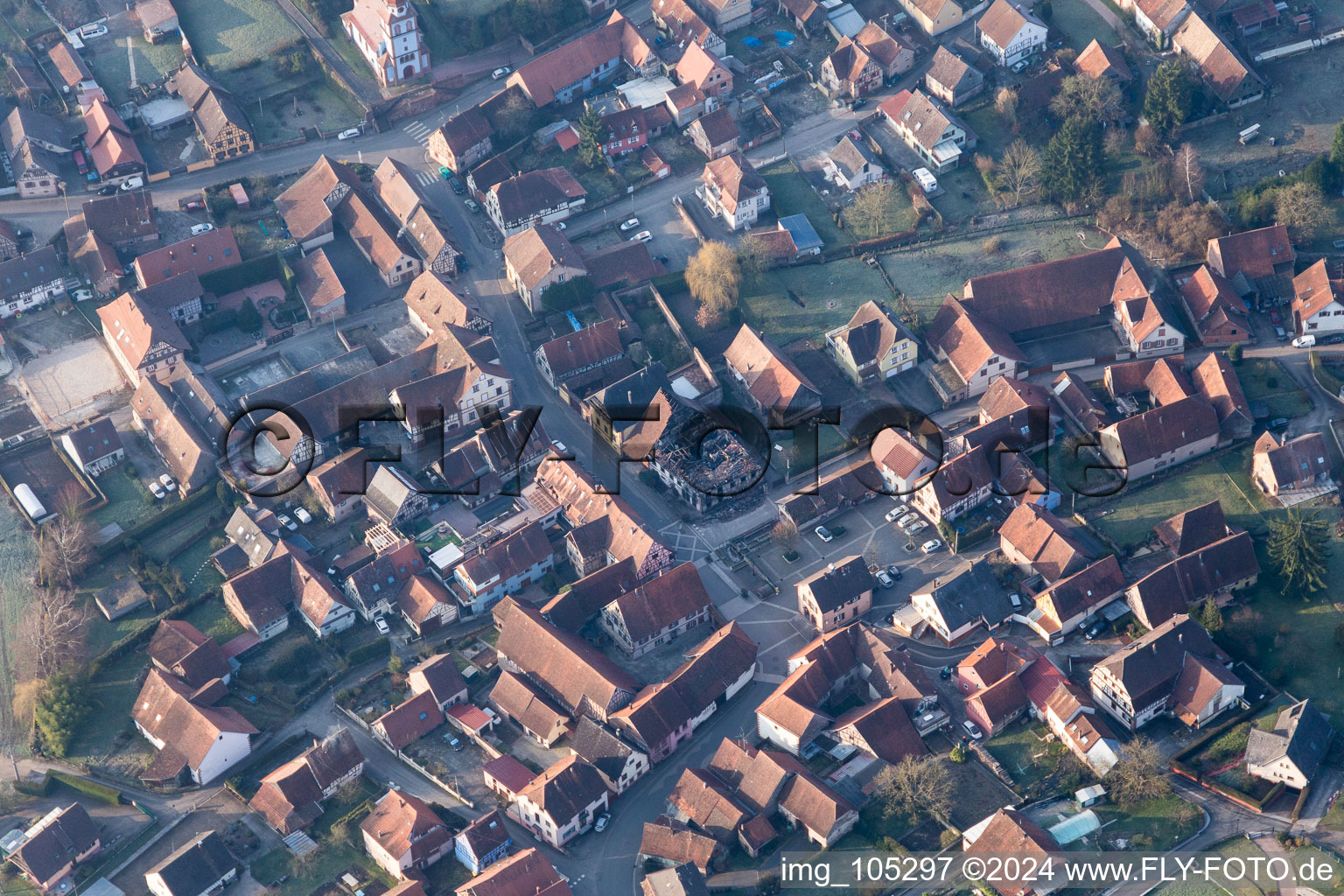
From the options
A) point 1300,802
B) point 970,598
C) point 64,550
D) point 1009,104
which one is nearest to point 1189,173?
point 1009,104

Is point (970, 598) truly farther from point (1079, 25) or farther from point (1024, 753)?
point (1079, 25)

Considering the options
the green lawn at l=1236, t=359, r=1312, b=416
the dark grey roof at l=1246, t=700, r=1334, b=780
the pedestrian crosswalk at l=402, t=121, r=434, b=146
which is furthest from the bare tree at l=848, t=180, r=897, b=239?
the dark grey roof at l=1246, t=700, r=1334, b=780

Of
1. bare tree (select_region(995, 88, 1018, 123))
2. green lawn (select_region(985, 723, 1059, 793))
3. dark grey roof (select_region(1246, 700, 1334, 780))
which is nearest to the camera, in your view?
dark grey roof (select_region(1246, 700, 1334, 780))

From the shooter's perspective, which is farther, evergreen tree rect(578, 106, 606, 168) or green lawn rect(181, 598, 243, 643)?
evergreen tree rect(578, 106, 606, 168)

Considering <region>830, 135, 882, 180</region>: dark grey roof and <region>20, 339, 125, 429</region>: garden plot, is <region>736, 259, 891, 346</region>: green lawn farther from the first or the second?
<region>20, 339, 125, 429</region>: garden plot

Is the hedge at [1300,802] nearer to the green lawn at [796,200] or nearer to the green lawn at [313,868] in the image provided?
the green lawn at [313,868]
